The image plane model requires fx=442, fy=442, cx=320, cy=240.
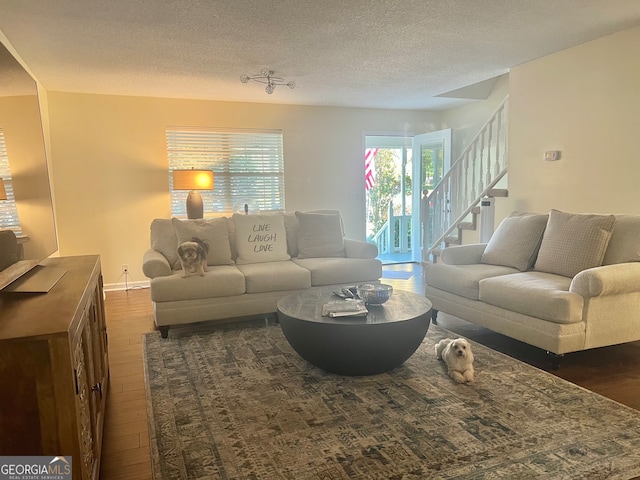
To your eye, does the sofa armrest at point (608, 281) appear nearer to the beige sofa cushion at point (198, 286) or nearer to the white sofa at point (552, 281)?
the white sofa at point (552, 281)

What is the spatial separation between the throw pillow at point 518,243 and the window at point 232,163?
3.14 meters

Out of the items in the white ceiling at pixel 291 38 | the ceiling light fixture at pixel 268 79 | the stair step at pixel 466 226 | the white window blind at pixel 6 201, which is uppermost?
the white ceiling at pixel 291 38

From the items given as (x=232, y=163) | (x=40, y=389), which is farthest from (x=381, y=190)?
(x=40, y=389)

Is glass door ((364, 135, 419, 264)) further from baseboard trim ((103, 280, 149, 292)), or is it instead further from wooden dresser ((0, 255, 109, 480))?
wooden dresser ((0, 255, 109, 480))

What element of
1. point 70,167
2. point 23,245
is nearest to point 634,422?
point 23,245

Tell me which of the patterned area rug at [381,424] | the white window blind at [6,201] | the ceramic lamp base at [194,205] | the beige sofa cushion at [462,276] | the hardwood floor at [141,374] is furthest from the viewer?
the ceramic lamp base at [194,205]

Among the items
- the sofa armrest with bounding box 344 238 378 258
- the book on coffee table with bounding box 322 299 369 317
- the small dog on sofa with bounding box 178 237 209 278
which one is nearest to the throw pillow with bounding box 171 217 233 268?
the small dog on sofa with bounding box 178 237 209 278

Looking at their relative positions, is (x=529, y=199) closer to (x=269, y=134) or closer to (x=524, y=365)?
(x=524, y=365)

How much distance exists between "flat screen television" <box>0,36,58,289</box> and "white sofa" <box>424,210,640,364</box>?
2780 millimetres

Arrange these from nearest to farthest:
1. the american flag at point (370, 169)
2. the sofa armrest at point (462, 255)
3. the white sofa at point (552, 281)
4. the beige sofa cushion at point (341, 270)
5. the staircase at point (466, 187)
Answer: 1. the white sofa at point (552, 281)
2. the sofa armrest at point (462, 255)
3. the beige sofa cushion at point (341, 270)
4. the staircase at point (466, 187)
5. the american flag at point (370, 169)

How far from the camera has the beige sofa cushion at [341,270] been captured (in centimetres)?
399

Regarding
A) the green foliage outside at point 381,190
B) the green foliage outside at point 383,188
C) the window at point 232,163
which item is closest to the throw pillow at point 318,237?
the window at point 232,163

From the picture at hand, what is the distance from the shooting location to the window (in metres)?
5.55

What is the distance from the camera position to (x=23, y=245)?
6.25 ft
